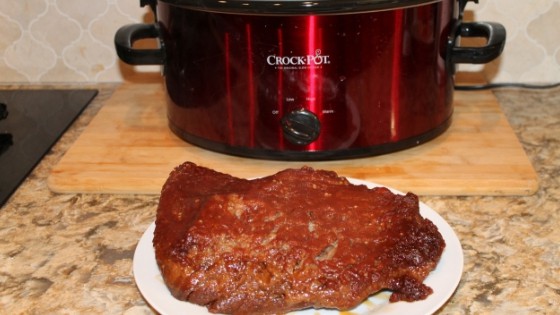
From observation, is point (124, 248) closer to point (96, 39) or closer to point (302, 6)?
point (302, 6)

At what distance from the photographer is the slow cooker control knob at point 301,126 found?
962 millimetres

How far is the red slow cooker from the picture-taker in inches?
36.0

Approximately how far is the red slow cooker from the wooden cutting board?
1.0 inches

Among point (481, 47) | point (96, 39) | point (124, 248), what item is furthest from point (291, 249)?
→ point (96, 39)

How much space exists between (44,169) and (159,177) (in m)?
0.19

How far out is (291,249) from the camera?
69 centimetres

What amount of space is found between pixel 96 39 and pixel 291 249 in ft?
2.68

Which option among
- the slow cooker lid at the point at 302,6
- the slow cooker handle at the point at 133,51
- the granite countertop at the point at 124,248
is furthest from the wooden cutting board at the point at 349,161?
the slow cooker lid at the point at 302,6

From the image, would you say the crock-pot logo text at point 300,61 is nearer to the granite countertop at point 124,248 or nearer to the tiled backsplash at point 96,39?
the granite countertop at point 124,248

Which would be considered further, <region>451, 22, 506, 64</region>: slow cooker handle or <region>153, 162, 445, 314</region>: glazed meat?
<region>451, 22, 506, 64</region>: slow cooker handle

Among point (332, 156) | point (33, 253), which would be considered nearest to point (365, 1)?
point (332, 156)

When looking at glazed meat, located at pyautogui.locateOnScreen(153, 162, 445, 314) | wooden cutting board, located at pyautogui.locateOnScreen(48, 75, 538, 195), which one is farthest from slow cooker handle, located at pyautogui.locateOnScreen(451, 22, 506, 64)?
glazed meat, located at pyautogui.locateOnScreen(153, 162, 445, 314)

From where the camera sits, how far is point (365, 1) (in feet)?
2.90

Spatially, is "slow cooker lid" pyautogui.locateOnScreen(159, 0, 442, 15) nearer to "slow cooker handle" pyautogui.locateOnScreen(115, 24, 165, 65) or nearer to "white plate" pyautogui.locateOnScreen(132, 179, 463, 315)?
"slow cooker handle" pyautogui.locateOnScreen(115, 24, 165, 65)
